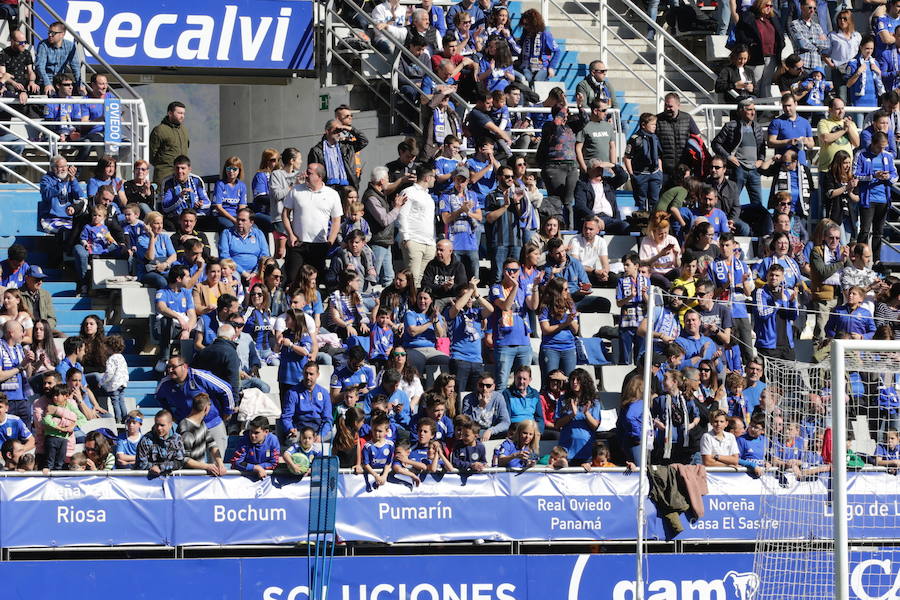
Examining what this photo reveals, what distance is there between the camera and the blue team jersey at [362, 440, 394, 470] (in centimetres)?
1453

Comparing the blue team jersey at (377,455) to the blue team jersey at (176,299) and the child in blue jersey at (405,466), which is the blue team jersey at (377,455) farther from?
the blue team jersey at (176,299)

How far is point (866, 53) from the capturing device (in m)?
21.5

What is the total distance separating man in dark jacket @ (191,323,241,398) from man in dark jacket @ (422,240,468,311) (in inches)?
96.6

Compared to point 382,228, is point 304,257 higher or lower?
lower

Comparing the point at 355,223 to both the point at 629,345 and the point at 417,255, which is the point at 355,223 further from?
the point at 629,345

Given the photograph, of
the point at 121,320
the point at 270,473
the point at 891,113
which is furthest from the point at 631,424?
the point at 891,113

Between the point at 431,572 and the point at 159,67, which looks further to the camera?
the point at 159,67

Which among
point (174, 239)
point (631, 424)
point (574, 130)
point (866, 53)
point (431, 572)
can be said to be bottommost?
point (431, 572)

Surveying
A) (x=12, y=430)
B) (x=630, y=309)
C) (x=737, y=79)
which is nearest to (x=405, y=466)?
(x=12, y=430)

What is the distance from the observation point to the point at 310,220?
1742 cm

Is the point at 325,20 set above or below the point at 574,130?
above

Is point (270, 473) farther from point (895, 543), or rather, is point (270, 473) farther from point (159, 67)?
point (159, 67)

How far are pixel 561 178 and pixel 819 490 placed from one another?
219 inches

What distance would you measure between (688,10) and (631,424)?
954 cm
